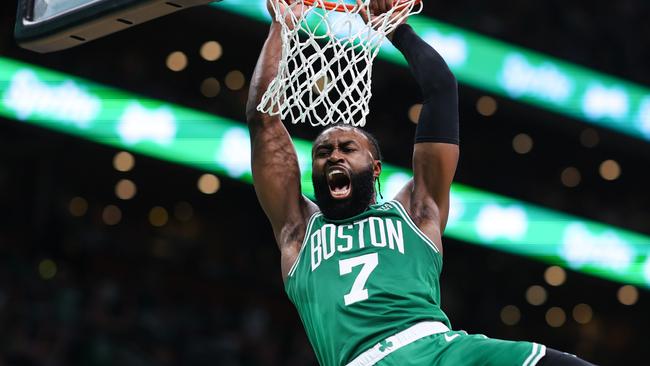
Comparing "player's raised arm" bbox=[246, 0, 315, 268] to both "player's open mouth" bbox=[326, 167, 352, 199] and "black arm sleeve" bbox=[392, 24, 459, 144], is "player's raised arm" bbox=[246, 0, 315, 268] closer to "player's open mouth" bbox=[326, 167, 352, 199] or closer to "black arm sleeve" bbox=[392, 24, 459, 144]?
"player's open mouth" bbox=[326, 167, 352, 199]

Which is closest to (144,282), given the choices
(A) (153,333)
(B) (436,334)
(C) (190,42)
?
(A) (153,333)

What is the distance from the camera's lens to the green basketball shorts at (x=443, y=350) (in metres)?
4.02

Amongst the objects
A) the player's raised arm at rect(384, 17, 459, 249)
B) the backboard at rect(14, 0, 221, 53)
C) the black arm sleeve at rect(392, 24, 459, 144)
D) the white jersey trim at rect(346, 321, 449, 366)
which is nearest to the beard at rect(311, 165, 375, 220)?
the player's raised arm at rect(384, 17, 459, 249)

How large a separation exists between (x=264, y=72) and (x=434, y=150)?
0.93 m

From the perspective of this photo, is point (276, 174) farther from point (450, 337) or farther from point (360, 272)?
point (450, 337)

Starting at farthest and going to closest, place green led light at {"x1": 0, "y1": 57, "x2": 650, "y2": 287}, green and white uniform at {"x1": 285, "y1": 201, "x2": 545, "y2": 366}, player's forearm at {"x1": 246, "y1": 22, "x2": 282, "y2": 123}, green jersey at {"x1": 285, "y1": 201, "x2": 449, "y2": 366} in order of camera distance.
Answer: green led light at {"x1": 0, "y1": 57, "x2": 650, "y2": 287}, player's forearm at {"x1": 246, "y1": 22, "x2": 282, "y2": 123}, green jersey at {"x1": 285, "y1": 201, "x2": 449, "y2": 366}, green and white uniform at {"x1": 285, "y1": 201, "x2": 545, "y2": 366}

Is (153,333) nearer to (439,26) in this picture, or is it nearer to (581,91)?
(439,26)

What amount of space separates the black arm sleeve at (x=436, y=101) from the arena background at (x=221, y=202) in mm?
6683

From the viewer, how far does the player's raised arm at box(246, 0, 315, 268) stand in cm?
491

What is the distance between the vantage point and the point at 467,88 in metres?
12.9

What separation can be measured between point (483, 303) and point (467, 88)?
163 inches

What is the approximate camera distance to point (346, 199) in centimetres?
473

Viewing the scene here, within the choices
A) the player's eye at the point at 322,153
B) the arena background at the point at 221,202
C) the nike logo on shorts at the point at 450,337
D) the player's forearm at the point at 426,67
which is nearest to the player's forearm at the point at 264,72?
the player's eye at the point at 322,153

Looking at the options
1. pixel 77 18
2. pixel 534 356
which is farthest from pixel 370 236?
pixel 77 18
